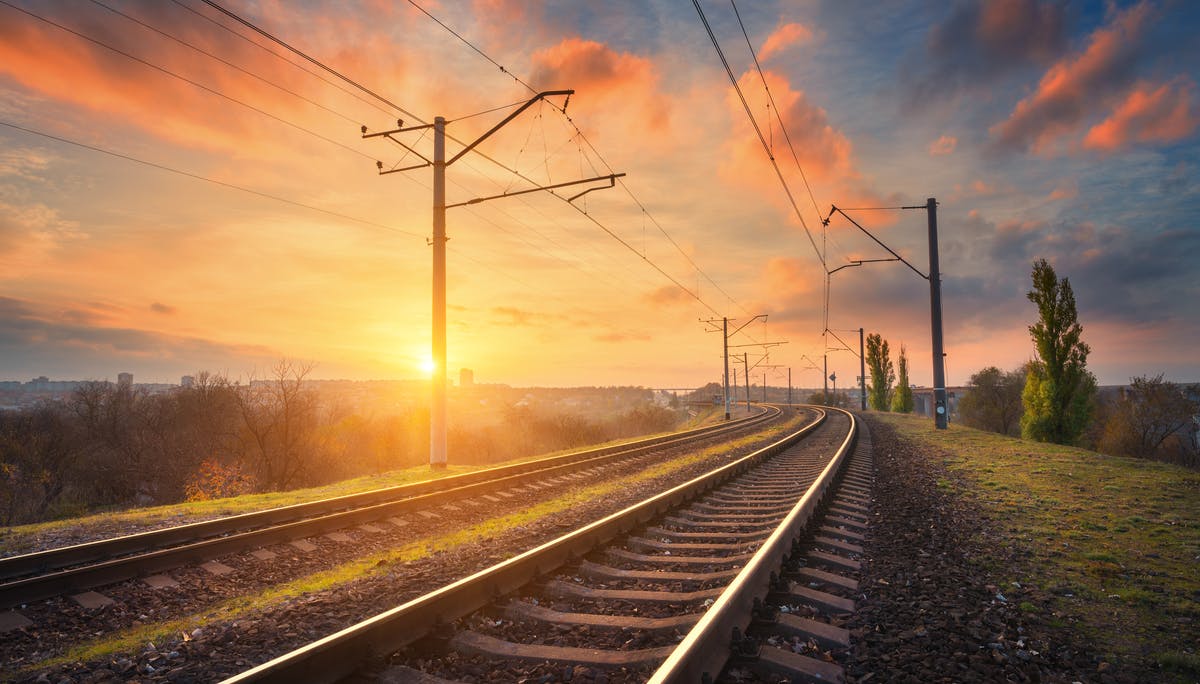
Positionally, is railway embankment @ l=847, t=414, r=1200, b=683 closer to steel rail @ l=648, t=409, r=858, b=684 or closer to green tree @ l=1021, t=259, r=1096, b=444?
steel rail @ l=648, t=409, r=858, b=684

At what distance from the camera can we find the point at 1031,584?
18.5 feet

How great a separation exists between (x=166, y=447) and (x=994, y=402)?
8326cm

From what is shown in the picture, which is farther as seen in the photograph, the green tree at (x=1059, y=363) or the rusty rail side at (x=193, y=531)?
the green tree at (x=1059, y=363)

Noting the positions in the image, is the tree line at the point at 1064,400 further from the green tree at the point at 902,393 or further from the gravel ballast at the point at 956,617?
the gravel ballast at the point at 956,617

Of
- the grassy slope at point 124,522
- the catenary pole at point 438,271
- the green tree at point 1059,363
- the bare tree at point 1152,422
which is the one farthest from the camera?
the bare tree at point 1152,422

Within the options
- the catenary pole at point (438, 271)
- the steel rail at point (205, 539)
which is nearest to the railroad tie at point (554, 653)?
the steel rail at point (205, 539)

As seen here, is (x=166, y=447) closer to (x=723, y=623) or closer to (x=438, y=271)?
(x=438, y=271)

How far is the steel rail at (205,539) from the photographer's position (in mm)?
5629

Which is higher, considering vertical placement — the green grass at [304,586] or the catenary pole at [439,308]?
the catenary pole at [439,308]

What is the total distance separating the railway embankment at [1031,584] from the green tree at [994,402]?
229 feet

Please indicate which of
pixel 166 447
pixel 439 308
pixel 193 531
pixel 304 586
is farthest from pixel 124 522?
pixel 166 447

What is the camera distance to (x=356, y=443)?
4800 cm

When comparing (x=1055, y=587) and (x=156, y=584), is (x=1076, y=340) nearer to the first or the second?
(x=1055, y=587)

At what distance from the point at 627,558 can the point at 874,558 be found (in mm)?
2608
